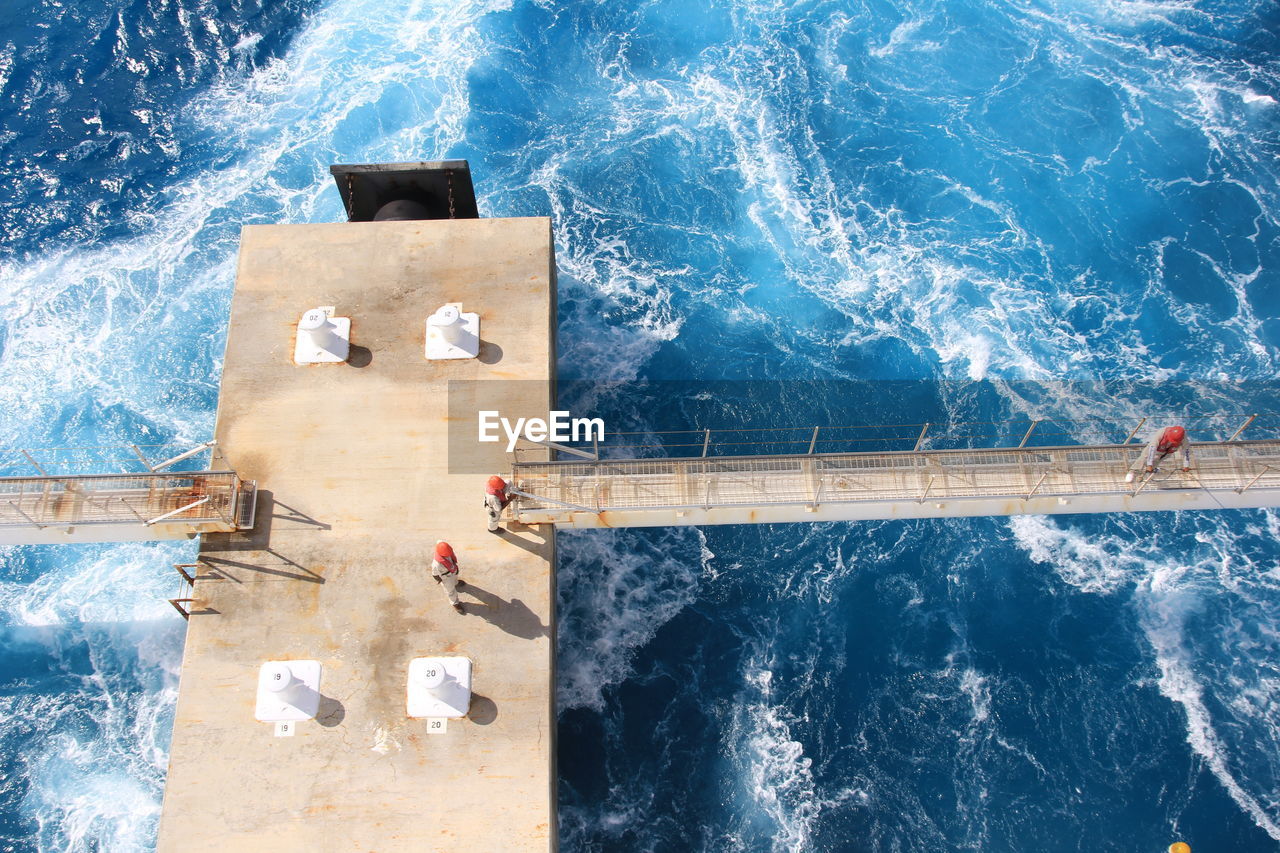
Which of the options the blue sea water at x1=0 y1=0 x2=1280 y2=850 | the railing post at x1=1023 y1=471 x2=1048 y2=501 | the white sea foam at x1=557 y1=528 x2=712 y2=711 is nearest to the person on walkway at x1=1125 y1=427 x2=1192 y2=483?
the railing post at x1=1023 y1=471 x2=1048 y2=501

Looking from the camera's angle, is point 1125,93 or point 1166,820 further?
point 1125,93

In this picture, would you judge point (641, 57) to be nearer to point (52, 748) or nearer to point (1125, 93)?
point (1125, 93)

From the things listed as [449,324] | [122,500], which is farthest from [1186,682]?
[122,500]

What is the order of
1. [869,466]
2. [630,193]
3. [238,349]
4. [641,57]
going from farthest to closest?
1. [641,57]
2. [630,193]
3. [238,349]
4. [869,466]

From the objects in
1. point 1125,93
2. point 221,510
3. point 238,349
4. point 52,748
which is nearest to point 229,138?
point 238,349

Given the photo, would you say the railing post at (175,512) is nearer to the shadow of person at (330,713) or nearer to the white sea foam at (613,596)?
the shadow of person at (330,713)

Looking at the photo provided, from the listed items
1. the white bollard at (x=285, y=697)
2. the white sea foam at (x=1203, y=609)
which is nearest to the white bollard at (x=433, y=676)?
the white bollard at (x=285, y=697)
